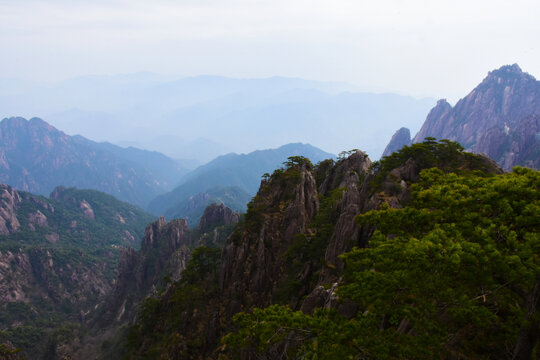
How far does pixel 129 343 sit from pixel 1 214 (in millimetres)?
201957

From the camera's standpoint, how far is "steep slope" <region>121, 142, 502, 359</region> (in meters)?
32.8

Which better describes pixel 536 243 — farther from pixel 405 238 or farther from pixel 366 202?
pixel 366 202

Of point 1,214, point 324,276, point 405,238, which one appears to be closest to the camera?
point 405,238

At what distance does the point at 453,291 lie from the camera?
11.9 meters

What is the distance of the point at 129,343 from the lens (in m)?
54.7

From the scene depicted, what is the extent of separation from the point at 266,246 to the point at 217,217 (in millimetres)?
87150

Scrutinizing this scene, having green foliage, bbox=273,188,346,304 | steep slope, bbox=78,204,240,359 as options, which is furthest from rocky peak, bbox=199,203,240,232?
green foliage, bbox=273,188,346,304

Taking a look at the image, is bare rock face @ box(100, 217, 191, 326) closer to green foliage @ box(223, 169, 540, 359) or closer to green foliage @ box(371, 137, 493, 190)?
green foliage @ box(371, 137, 493, 190)

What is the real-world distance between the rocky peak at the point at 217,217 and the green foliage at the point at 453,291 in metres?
111

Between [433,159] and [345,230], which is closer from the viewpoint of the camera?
[345,230]

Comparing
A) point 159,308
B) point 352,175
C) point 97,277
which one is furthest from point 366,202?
point 97,277

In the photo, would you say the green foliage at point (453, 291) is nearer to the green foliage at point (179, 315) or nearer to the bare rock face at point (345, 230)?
the bare rock face at point (345, 230)

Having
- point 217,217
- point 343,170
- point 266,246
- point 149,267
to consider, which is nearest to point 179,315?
point 266,246

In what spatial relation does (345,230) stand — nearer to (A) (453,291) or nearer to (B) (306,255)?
(B) (306,255)
